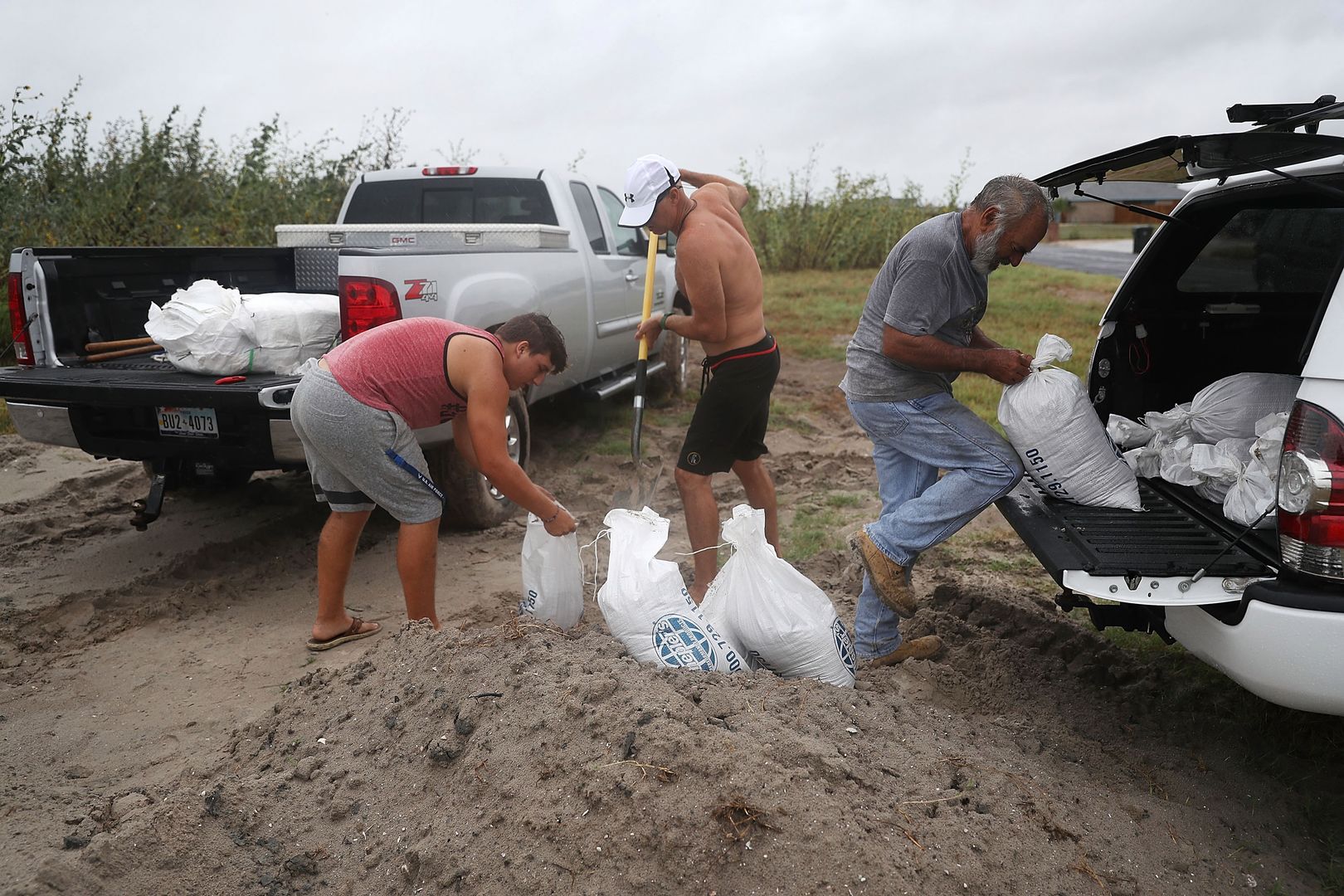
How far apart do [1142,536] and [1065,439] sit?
44 centimetres

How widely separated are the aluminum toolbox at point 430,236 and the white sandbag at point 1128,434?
3.52 meters

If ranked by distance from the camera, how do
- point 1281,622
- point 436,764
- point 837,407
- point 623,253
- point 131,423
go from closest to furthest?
point 1281,622, point 436,764, point 131,423, point 623,253, point 837,407

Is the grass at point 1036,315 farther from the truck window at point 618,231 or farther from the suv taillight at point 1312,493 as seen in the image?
the suv taillight at point 1312,493

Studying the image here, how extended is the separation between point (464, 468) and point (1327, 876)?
418cm

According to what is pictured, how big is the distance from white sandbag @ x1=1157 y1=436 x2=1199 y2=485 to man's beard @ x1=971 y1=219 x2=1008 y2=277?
0.99 meters

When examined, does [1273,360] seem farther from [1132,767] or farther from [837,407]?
[837,407]

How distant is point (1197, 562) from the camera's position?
2.76 metres

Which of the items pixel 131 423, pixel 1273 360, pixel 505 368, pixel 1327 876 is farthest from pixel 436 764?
pixel 1273 360

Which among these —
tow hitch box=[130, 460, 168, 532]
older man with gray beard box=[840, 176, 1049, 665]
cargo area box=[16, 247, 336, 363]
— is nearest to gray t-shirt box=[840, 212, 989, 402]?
older man with gray beard box=[840, 176, 1049, 665]

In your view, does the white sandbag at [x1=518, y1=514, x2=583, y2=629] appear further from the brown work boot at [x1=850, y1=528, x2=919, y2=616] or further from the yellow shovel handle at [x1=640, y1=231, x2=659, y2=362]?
the yellow shovel handle at [x1=640, y1=231, x2=659, y2=362]

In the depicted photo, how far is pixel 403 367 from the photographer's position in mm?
3824

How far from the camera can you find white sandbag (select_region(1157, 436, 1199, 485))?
139 inches

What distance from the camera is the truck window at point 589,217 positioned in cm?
727

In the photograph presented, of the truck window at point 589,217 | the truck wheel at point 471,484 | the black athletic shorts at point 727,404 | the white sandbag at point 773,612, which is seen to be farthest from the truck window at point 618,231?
the white sandbag at point 773,612
